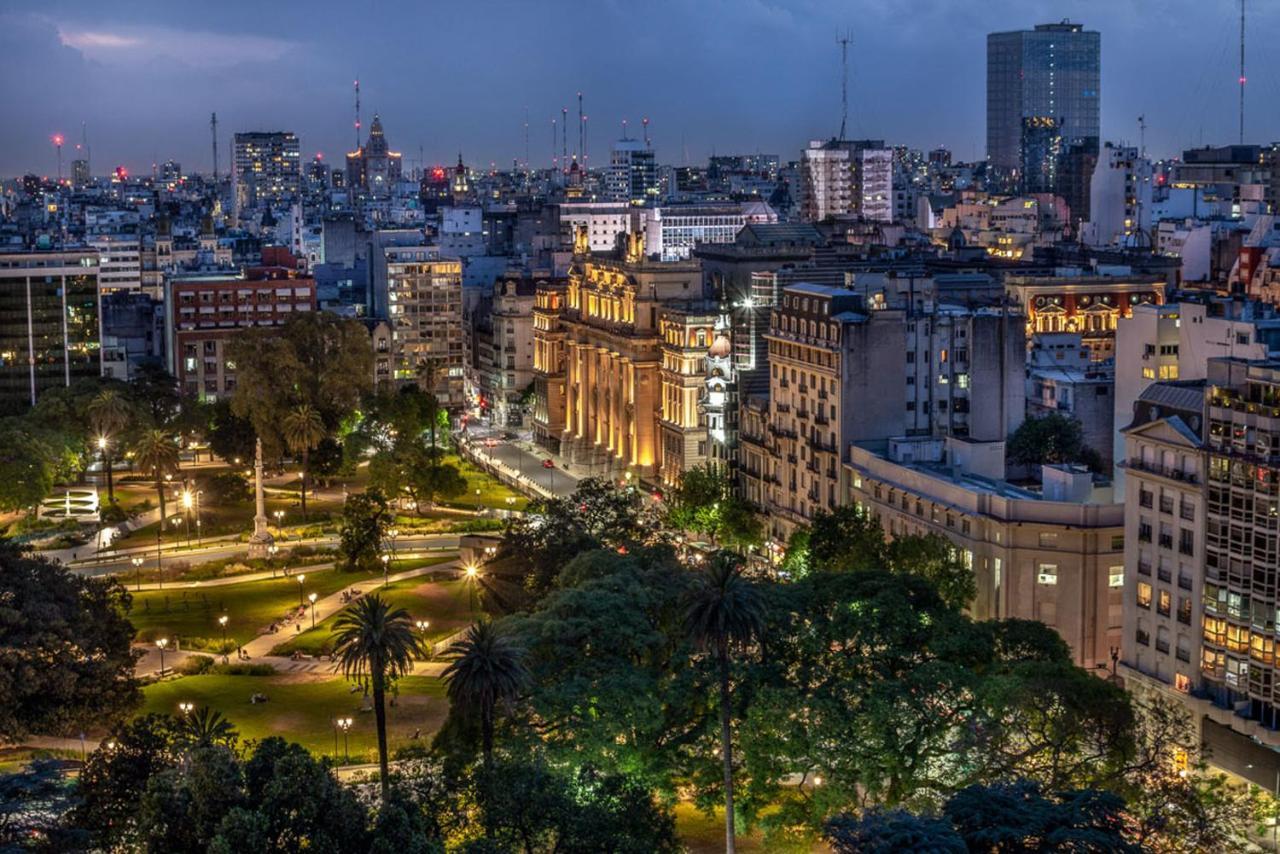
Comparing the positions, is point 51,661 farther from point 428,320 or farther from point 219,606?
point 428,320

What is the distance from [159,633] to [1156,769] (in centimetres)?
5135

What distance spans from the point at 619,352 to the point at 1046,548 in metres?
62.5

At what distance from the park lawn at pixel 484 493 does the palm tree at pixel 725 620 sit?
6619 centimetres

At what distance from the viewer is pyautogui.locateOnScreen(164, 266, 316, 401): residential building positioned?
166 meters

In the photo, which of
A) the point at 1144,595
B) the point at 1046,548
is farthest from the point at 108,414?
the point at 1144,595

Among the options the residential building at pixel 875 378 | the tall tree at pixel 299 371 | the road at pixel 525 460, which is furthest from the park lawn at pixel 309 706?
the tall tree at pixel 299 371

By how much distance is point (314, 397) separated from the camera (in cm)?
13962

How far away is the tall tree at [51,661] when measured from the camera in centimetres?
6574

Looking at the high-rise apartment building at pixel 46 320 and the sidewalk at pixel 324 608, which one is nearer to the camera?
the sidewalk at pixel 324 608

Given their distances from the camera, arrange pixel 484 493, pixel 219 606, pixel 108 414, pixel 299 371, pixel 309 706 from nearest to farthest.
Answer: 1. pixel 309 706
2. pixel 219 606
3. pixel 108 414
4. pixel 484 493
5. pixel 299 371

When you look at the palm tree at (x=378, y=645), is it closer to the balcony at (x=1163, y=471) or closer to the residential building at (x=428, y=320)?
the balcony at (x=1163, y=471)

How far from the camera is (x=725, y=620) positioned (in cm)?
5906

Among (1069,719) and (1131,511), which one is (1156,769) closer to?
(1069,719)

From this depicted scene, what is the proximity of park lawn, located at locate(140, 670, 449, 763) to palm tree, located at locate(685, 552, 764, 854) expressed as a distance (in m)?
16.1
